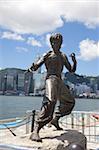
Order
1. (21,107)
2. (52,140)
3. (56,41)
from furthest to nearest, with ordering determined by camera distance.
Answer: (21,107), (56,41), (52,140)

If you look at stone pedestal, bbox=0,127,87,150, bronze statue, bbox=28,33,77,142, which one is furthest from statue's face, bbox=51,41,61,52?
stone pedestal, bbox=0,127,87,150

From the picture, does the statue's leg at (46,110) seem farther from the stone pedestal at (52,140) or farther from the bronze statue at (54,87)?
the stone pedestal at (52,140)

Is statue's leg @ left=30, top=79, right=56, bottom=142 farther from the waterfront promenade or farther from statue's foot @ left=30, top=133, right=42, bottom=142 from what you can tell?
the waterfront promenade

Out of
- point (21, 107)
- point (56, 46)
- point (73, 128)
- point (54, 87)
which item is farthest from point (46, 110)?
point (21, 107)

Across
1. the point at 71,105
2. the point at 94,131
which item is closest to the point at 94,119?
the point at 94,131

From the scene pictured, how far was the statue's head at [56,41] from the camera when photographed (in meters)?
5.79

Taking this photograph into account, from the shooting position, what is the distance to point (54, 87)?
5707mm

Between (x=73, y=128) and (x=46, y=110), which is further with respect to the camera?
(x=73, y=128)

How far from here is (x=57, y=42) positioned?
582cm

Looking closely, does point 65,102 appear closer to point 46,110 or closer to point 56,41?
point 46,110

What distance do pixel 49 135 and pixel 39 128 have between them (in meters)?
0.21

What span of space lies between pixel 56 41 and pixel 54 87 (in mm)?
745

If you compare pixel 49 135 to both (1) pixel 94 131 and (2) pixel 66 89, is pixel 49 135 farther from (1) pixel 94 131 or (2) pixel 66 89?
(1) pixel 94 131

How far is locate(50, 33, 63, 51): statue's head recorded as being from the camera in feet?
19.0
